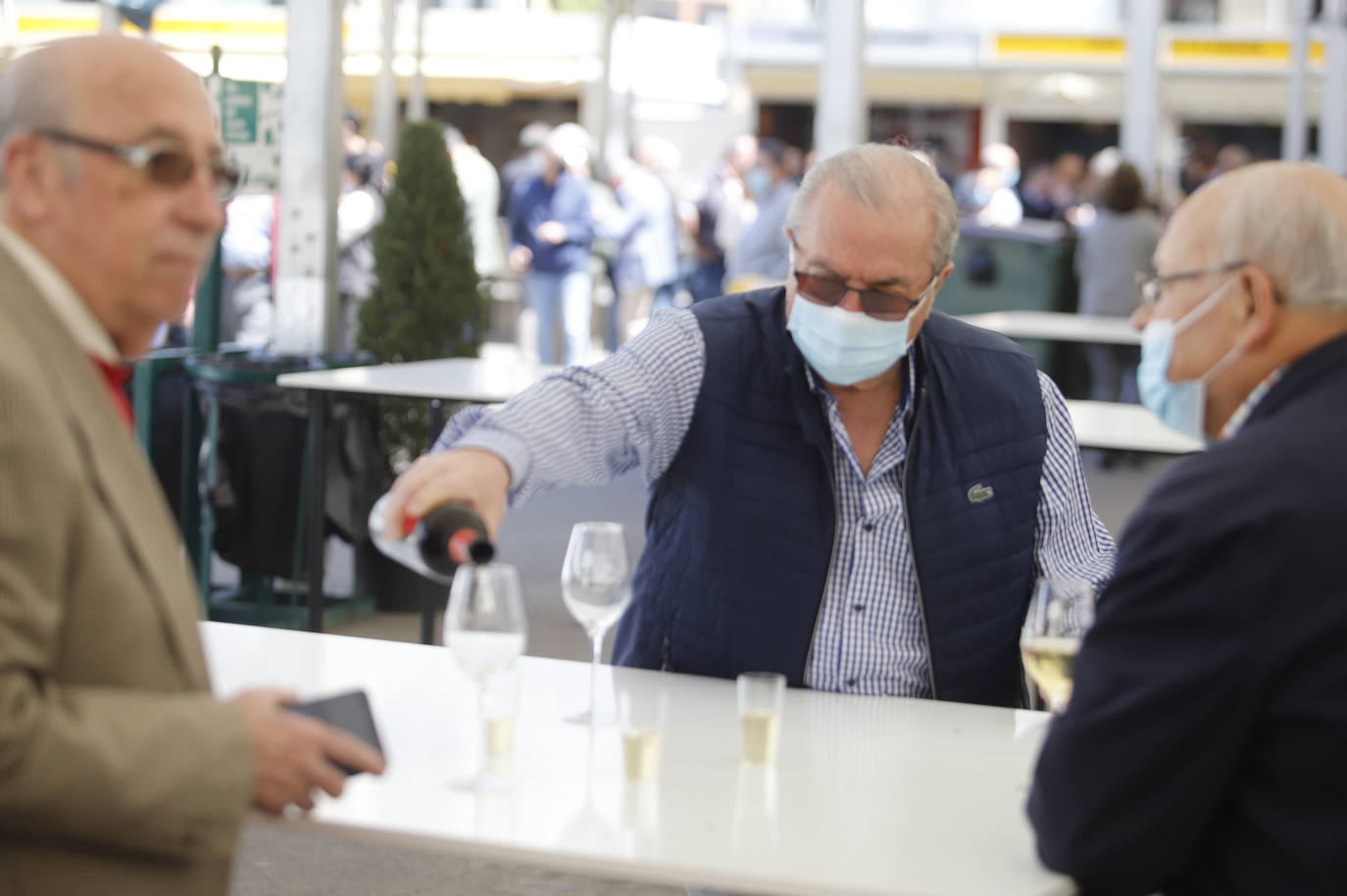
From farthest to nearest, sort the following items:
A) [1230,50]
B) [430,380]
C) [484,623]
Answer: [1230,50]
[430,380]
[484,623]

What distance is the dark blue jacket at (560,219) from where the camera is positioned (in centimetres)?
1216

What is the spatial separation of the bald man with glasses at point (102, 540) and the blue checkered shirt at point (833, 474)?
34.5 inches

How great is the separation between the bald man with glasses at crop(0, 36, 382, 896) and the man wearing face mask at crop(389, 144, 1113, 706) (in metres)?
0.90

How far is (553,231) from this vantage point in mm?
12109

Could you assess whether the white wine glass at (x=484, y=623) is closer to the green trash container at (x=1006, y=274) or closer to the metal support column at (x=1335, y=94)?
the green trash container at (x=1006, y=274)

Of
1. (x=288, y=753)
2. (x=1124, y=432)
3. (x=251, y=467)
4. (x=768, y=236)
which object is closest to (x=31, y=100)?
(x=288, y=753)

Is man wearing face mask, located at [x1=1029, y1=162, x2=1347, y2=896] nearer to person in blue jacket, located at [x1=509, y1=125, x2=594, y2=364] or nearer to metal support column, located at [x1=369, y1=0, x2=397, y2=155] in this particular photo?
person in blue jacket, located at [x1=509, y1=125, x2=594, y2=364]

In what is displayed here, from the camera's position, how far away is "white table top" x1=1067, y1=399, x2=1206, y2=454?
5.16 m

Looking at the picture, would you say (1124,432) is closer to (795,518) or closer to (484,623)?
(795,518)

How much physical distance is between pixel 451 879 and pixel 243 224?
20.3 feet

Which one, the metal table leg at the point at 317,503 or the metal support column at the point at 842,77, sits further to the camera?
the metal support column at the point at 842,77

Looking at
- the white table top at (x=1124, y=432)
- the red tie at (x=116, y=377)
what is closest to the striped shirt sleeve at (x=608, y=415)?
the red tie at (x=116, y=377)

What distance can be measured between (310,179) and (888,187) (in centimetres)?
521

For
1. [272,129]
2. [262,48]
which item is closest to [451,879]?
[272,129]
